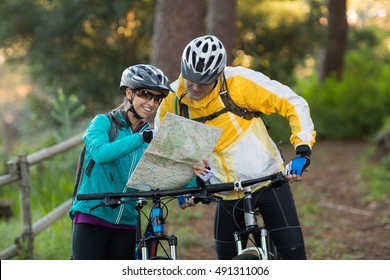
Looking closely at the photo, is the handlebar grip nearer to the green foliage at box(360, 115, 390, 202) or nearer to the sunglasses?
the sunglasses

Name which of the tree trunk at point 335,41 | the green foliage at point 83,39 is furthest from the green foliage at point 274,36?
the green foliage at point 83,39

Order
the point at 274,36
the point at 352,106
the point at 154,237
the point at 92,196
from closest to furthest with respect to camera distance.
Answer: the point at 92,196
the point at 154,237
the point at 274,36
the point at 352,106

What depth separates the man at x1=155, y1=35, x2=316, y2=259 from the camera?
4.48 meters

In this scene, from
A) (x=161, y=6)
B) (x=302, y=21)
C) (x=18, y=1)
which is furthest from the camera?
(x=302, y=21)

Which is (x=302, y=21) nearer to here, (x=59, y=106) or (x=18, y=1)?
(x=18, y=1)

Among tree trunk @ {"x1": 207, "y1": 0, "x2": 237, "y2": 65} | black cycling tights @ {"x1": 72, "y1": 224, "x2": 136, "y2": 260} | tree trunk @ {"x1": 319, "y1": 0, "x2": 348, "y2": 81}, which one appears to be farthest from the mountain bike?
tree trunk @ {"x1": 319, "y1": 0, "x2": 348, "y2": 81}

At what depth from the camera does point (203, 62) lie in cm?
442

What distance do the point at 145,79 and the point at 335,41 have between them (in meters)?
18.4

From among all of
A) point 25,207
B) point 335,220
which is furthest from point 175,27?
point 25,207

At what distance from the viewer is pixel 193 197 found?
428 centimetres

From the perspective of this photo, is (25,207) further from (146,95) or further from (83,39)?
(83,39)

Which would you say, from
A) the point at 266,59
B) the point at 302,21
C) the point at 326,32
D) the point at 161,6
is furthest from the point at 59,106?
the point at 326,32

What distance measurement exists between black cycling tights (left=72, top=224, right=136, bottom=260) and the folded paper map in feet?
1.72
